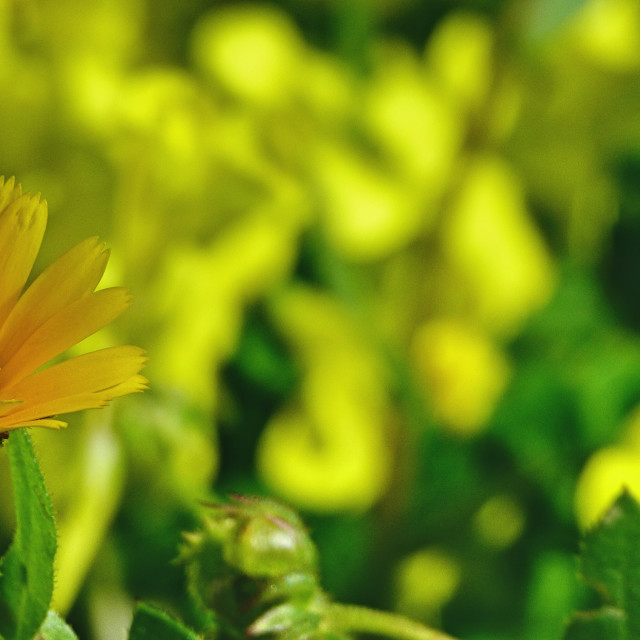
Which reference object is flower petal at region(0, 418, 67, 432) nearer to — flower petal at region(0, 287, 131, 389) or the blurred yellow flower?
flower petal at region(0, 287, 131, 389)

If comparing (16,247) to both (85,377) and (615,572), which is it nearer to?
(85,377)

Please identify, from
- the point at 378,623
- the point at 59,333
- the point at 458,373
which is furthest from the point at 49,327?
the point at 458,373

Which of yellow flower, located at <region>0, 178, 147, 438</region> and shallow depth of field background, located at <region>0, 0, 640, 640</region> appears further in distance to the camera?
shallow depth of field background, located at <region>0, 0, 640, 640</region>

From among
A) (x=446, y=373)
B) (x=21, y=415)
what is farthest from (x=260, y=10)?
(x=21, y=415)

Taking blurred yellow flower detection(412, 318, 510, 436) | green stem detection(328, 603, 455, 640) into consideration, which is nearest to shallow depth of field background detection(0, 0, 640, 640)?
blurred yellow flower detection(412, 318, 510, 436)

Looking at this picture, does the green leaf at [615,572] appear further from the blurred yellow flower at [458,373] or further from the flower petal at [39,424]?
the blurred yellow flower at [458,373]

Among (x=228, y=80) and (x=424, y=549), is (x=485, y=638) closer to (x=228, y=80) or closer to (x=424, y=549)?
(x=424, y=549)
